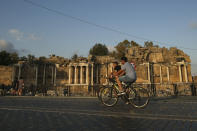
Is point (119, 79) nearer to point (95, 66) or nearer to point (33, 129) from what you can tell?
point (33, 129)

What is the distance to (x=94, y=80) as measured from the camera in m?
35.1

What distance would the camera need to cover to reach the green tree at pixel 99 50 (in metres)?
57.2

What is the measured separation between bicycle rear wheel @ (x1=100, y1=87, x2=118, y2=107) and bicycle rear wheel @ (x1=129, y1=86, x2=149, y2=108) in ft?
1.81

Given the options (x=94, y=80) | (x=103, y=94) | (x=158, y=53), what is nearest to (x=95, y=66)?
(x=94, y=80)

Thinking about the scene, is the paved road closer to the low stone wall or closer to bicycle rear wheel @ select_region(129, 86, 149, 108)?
bicycle rear wheel @ select_region(129, 86, 149, 108)

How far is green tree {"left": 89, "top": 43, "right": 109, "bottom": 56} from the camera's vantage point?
5716 centimetres

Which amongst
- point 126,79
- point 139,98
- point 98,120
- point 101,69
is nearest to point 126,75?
point 126,79

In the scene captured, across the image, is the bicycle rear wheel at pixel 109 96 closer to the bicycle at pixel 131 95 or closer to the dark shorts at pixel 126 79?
the bicycle at pixel 131 95

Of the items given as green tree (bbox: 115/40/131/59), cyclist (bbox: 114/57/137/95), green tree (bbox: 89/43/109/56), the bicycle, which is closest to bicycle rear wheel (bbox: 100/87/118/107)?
the bicycle

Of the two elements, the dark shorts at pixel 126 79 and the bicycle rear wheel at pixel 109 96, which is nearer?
the dark shorts at pixel 126 79

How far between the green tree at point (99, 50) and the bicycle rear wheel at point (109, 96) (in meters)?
51.6

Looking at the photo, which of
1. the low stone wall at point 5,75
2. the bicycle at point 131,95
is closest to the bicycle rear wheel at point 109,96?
the bicycle at point 131,95

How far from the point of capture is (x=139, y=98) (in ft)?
15.4

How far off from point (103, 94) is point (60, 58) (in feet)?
115
